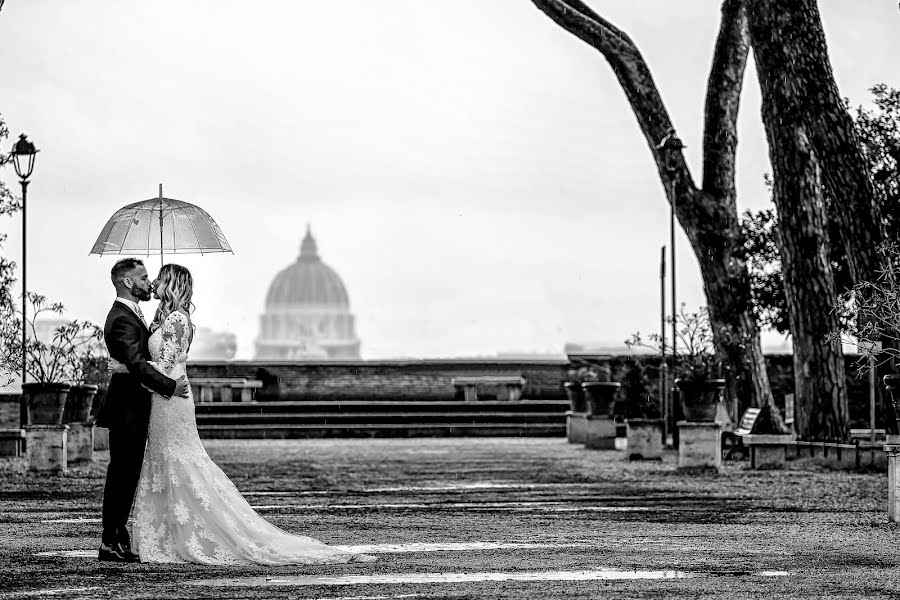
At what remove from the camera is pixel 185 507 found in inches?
397

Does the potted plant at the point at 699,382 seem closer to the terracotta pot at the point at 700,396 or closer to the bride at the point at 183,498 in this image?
the terracotta pot at the point at 700,396

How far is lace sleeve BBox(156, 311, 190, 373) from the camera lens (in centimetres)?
1033

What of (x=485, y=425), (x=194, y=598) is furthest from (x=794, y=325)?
(x=194, y=598)

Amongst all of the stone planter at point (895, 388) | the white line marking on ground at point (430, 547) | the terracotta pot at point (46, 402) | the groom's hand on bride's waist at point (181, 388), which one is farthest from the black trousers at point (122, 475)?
A: the terracotta pot at point (46, 402)

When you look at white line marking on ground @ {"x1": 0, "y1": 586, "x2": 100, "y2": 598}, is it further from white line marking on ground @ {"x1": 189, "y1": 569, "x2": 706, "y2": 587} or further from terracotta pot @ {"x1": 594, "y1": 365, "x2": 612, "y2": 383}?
terracotta pot @ {"x1": 594, "y1": 365, "x2": 612, "y2": 383}

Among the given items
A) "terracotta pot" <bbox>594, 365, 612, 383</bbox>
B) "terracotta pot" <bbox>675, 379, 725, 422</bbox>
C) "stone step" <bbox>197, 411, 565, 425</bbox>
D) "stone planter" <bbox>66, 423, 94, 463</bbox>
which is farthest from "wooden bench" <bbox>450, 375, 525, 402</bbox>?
"terracotta pot" <bbox>675, 379, 725, 422</bbox>

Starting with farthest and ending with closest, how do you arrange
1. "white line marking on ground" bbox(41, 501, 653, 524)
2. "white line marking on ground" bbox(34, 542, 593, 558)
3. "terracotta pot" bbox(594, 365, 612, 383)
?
"terracotta pot" bbox(594, 365, 612, 383) < "white line marking on ground" bbox(41, 501, 653, 524) < "white line marking on ground" bbox(34, 542, 593, 558)

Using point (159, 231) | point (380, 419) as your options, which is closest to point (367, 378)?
point (380, 419)

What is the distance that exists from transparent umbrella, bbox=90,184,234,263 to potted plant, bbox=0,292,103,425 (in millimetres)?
9417

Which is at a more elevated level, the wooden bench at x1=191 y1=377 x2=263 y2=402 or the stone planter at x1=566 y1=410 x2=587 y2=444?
the wooden bench at x1=191 y1=377 x2=263 y2=402

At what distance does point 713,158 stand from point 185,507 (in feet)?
64.1

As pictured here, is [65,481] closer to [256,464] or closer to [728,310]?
[256,464]

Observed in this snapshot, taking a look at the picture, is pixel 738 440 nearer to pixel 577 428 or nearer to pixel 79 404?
pixel 577 428

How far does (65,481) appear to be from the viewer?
761 inches
